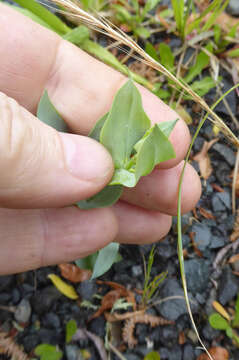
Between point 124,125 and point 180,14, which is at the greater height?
point 180,14

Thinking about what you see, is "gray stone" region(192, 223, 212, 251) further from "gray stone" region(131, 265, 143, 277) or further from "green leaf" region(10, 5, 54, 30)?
"green leaf" region(10, 5, 54, 30)

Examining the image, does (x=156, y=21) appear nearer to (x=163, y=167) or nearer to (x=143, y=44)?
(x=143, y=44)

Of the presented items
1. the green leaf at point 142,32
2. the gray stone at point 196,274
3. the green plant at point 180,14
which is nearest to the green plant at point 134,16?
the green leaf at point 142,32

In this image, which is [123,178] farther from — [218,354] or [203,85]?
[203,85]

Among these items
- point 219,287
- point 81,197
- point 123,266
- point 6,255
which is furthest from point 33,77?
point 219,287

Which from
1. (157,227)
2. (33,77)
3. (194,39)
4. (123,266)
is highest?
(194,39)

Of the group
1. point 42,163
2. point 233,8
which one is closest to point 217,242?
point 42,163
